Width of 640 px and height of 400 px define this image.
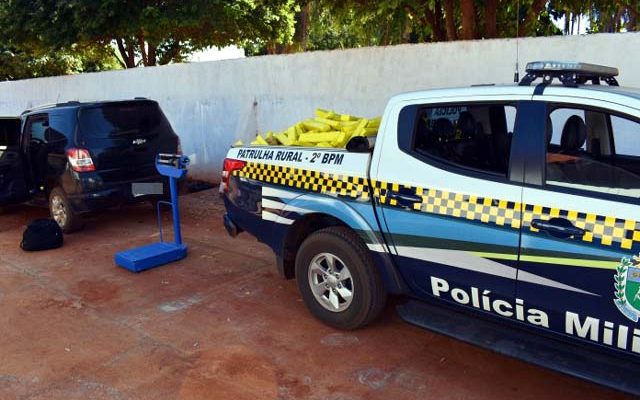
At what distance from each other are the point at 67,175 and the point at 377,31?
7.73 metres

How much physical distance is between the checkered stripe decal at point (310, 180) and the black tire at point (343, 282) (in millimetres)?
301

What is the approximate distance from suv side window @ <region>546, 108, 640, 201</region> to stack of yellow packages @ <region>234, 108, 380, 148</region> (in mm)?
1607

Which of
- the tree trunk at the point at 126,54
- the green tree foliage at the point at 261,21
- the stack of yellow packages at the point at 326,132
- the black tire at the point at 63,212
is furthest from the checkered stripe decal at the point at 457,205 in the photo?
the tree trunk at the point at 126,54

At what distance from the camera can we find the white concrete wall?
5.94 metres

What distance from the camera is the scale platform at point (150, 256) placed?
5.41 meters

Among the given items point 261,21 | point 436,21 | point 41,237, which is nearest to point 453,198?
point 41,237

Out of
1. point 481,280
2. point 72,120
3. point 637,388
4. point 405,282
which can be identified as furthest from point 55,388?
point 72,120

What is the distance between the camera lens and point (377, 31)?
470 inches

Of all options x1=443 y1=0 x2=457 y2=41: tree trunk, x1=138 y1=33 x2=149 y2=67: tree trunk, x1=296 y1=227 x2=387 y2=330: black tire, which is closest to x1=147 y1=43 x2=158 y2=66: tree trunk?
x1=138 y1=33 x2=149 y2=67: tree trunk

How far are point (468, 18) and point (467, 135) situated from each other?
5174mm

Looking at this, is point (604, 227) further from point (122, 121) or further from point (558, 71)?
point (122, 121)

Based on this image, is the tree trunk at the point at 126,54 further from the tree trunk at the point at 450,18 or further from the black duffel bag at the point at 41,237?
the black duffel bag at the point at 41,237

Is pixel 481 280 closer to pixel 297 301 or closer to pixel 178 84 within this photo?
pixel 297 301

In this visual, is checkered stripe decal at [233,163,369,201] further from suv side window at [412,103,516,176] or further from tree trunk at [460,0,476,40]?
tree trunk at [460,0,476,40]
